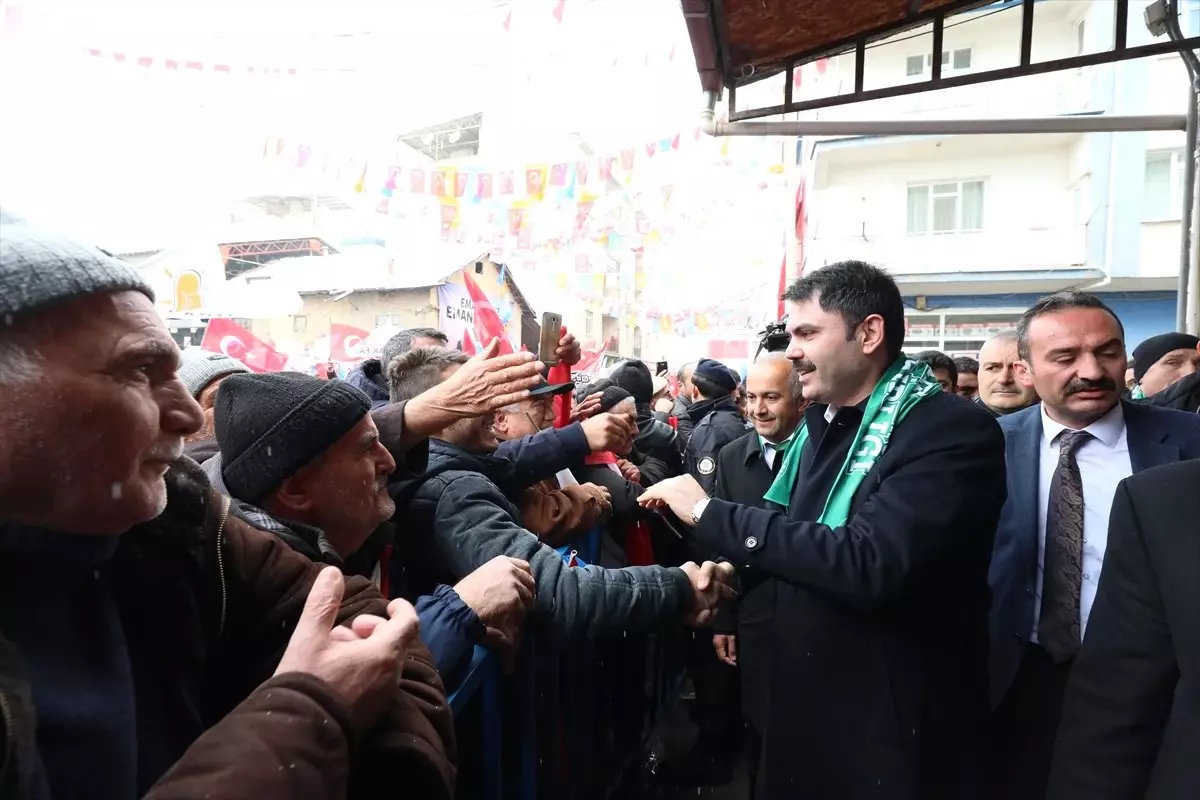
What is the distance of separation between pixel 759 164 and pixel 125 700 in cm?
1231

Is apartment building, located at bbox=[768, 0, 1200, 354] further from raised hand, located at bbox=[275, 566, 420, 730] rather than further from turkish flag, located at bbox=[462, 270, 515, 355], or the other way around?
raised hand, located at bbox=[275, 566, 420, 730]

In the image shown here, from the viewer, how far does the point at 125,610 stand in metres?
0.98

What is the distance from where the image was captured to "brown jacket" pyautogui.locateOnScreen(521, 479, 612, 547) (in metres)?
2.64

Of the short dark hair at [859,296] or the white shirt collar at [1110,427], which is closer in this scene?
the short dark hair at [859,296]

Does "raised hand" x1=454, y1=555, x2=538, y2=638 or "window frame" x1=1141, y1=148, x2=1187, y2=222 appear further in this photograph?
"window frame" x1=1141, y1=148, x2=1187, y2=222

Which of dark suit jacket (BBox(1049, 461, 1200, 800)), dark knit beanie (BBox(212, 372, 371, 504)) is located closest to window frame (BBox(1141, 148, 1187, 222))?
dark suit jacket (BBox(1049, 461, 1200, 800))

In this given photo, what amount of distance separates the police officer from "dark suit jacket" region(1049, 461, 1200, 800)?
2424mm

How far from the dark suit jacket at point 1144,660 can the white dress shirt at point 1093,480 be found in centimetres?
90

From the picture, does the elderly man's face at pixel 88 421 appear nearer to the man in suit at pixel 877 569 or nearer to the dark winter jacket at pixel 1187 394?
the man in suit at pixel 877 569

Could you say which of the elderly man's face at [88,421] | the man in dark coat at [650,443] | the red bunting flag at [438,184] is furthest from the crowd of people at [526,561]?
the red bunting flag at [438,184]

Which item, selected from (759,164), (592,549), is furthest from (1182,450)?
(759,164)

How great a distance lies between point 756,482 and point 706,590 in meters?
1.29

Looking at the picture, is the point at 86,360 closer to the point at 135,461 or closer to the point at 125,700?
the point at 135,461

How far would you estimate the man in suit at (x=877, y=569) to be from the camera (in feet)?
5.88
